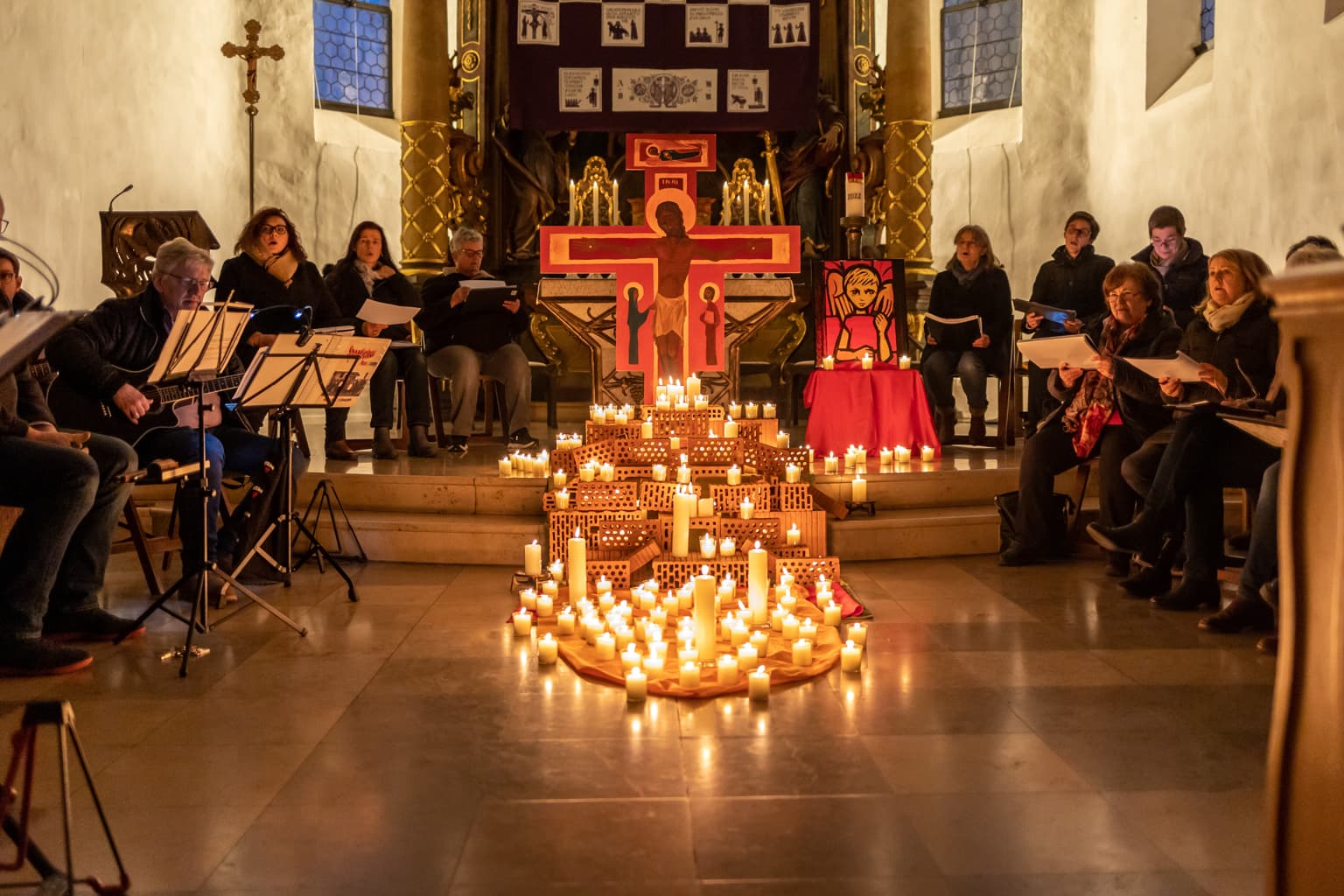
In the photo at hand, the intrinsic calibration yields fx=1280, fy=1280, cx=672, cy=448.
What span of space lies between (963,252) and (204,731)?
19.1 ft

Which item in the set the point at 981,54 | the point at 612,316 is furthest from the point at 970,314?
the point at 981,54

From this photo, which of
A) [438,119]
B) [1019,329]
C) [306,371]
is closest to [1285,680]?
[306,371]

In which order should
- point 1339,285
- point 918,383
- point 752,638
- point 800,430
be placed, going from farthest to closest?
point 800,430 < point 918,383 < point 752,638 < point 1339,285

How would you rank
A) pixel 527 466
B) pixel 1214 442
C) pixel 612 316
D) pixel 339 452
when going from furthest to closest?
pixel 612 316, pixel 339 452, pixel 527 466, pixel 1214 442

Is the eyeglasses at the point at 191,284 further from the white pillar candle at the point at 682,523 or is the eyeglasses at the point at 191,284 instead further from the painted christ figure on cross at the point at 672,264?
the painted christ figure on cross at the point at 672,264

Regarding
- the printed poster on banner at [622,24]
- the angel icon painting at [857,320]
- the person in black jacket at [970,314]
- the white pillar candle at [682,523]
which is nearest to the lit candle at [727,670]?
the white pillar candle at [682,523]

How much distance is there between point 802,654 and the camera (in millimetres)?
3816

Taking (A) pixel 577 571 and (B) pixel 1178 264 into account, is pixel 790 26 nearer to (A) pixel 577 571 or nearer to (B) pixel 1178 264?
(B) pixel 1178 264

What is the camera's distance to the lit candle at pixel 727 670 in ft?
11.8

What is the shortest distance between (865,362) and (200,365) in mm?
3712

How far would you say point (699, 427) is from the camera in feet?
19.6

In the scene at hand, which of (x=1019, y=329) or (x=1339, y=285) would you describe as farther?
(x=1019, y=329)

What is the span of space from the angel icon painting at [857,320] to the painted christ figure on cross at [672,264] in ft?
1.07

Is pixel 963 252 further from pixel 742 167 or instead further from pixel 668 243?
pixel 742 167
